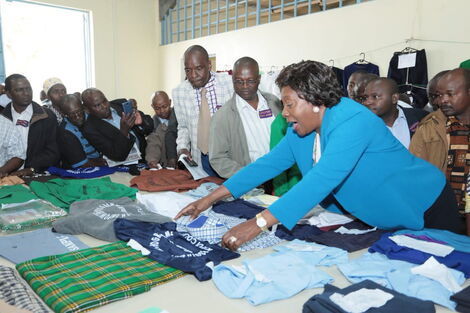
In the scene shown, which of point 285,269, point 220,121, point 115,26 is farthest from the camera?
point 115,26

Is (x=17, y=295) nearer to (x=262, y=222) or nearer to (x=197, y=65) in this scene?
(x=262, y=222)

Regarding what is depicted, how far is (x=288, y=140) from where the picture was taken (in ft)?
6.60

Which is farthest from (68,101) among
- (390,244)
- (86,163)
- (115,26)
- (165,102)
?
(115,26)

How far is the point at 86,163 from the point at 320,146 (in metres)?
2.38

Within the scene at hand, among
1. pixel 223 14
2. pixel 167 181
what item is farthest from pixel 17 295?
pixel 223 14

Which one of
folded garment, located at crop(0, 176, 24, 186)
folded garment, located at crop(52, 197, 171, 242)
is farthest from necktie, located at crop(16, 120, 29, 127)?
folded garment, located at crop(52, 197, 171, 242)

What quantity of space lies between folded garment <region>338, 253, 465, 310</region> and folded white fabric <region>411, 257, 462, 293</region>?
13 mm

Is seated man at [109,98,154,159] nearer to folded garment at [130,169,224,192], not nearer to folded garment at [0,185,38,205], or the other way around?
folded garment at [130,169,224,192]

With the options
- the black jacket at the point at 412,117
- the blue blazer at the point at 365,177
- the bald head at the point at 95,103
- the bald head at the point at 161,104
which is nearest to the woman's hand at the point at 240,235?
the blue blazer at the point at 365,177

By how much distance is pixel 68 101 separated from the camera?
337cm

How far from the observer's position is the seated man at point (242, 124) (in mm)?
2730

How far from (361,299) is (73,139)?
2958mm

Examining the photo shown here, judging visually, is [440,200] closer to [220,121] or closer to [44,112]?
[220,121]

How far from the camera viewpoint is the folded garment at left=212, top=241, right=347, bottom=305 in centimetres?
127
